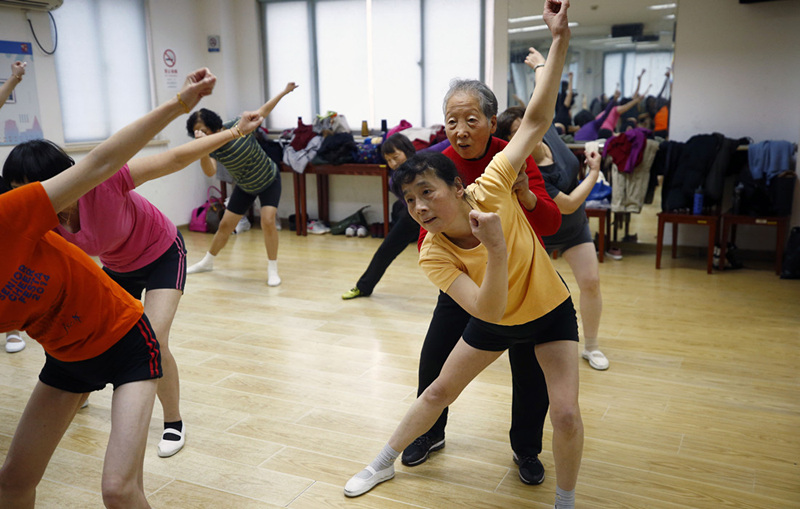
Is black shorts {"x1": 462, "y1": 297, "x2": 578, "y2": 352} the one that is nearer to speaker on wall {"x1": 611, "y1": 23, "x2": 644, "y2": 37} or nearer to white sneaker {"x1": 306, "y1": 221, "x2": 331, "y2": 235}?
speaker on wall {"x1": 611, "y1": 23, "x2": 644, "y2": 37}

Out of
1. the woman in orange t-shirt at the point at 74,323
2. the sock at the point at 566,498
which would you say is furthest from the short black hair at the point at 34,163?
the sock at the point at 566,498

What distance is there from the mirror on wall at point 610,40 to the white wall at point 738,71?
0.51 ft

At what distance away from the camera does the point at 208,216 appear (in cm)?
704

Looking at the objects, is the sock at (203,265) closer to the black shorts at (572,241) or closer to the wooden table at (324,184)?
the wooden table at (324,184)

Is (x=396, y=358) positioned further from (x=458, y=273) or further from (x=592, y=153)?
(x=458, y=273)

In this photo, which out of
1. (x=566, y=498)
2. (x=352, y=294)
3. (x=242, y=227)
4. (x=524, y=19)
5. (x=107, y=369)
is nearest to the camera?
(x=107, y=369)

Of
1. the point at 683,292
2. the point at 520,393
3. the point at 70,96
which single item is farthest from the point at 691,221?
the point at 70,96

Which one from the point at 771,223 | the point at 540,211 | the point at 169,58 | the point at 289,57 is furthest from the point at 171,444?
the point at 289,57

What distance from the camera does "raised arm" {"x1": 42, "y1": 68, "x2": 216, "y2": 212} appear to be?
1.32m

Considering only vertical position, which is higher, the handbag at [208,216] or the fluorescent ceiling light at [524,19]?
the fluorescent ceiling light at [524,19]

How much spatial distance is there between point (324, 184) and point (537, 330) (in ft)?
18.5

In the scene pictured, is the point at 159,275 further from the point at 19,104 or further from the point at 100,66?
A: the point at 100,66

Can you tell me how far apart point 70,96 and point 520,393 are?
548cm

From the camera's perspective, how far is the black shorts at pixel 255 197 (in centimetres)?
484
